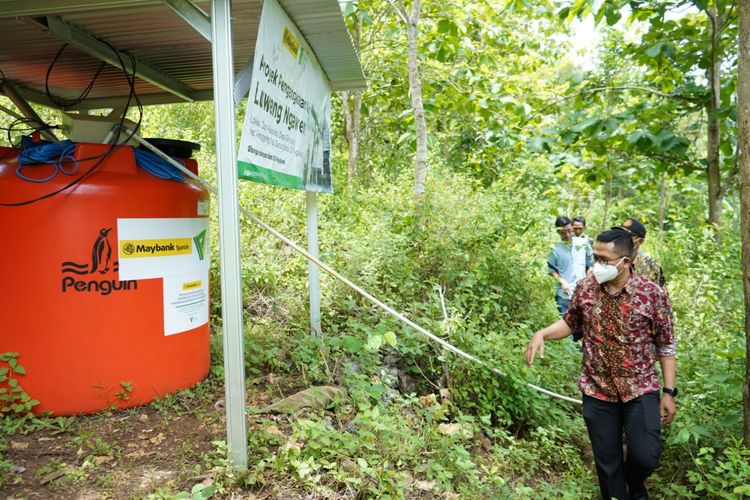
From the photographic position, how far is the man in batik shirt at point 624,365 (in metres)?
3.26

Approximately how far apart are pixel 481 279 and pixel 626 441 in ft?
10.2

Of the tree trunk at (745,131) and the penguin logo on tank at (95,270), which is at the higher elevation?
the tree trunk at (745,131)

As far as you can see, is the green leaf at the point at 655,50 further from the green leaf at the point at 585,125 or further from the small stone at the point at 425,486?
the small stone at the point at 425,486

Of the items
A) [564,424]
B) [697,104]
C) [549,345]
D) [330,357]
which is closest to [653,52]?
[697,104]

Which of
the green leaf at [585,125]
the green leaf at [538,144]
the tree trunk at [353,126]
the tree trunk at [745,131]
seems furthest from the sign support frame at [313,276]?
the tree trunk at [353,126]

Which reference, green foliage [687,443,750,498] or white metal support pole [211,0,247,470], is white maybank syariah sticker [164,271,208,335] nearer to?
white metal support pole [211,0,247,470]

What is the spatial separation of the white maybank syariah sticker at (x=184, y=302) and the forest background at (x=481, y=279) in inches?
25.8

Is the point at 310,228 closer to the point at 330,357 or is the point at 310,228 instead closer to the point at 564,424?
the point at 330,357

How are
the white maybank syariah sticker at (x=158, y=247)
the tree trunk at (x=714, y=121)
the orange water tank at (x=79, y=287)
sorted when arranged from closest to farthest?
the orange water tank at (x=79, y=287) < the white maybank syariah sticker at (x=158, y=247) < the tree trunk at (x=714, y=121)

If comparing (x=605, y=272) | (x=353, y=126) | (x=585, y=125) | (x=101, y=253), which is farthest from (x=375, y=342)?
(x=353, y=126)

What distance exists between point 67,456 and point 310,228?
106 inches

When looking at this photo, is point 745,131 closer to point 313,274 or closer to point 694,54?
point 313,274

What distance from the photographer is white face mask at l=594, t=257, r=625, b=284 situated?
10.8 ft

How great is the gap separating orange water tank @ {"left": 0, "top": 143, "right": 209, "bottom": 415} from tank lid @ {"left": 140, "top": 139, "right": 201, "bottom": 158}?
28cm
